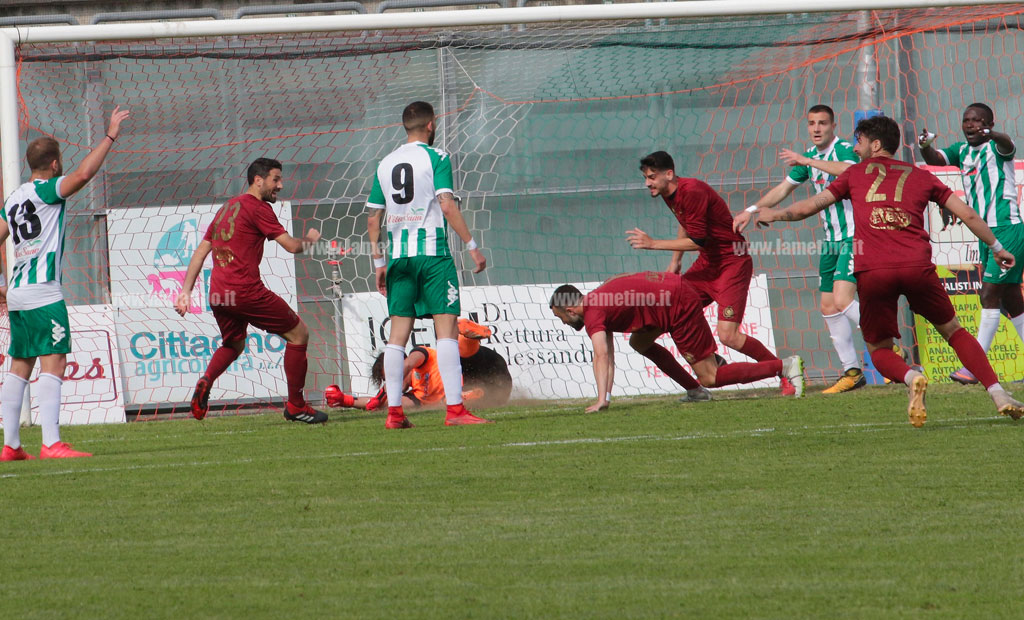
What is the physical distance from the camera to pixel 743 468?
17.9ft

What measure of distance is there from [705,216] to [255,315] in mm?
3326

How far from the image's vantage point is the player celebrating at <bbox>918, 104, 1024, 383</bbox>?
9.41 metres

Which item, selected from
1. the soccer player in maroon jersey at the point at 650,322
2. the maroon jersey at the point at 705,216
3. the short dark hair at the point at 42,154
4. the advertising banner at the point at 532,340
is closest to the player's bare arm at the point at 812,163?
the maroon jersey at the point at 705,216

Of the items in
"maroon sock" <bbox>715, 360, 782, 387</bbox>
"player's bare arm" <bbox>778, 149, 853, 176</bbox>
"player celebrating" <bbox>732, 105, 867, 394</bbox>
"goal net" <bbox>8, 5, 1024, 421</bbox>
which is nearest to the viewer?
"player's bare arm" <bbox>778, 149, 853, 176</bbox>

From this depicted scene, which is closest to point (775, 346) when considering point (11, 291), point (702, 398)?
point (702, 398)

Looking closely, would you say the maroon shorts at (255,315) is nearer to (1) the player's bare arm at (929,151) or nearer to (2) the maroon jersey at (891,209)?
(2) the maroon jersey at (891,209)

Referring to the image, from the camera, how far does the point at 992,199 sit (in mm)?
9617

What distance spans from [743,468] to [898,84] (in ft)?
25.1

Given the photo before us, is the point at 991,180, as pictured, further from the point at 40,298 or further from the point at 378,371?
the point at 40,298

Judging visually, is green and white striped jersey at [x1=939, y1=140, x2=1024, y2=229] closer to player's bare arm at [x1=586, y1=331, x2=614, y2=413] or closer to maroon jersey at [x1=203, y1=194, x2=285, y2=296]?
player's bare arm at [x1=586, y1=331, x2=614, y2=413]

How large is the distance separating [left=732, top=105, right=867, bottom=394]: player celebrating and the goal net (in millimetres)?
1576

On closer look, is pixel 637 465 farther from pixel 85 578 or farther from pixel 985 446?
pixel 85 578

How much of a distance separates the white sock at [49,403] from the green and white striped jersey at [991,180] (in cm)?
656

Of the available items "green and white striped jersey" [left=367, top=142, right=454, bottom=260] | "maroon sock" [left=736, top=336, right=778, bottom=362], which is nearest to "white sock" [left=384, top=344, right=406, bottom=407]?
"green and white striped jersey" [left=367, top=142, right=454, bottom=260]
